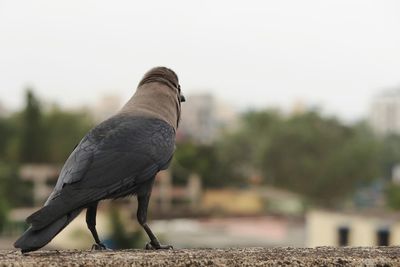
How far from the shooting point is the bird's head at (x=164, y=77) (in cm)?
422

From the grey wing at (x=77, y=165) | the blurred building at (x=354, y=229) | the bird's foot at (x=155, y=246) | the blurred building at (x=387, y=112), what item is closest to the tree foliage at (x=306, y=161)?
the blurred building at (x=354, y=229)

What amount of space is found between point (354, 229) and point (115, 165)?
28.1 m

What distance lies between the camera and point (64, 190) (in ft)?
11.6

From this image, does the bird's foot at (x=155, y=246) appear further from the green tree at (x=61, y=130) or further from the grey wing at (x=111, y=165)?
the green tree at (x=61, y=130)

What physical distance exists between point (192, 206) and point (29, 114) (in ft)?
45.3

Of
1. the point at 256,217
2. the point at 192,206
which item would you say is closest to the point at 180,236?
the point at 256,217

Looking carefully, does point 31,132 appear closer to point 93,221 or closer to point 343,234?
point 343,234

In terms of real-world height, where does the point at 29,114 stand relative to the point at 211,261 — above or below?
above

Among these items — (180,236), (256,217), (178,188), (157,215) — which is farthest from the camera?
(178,188)

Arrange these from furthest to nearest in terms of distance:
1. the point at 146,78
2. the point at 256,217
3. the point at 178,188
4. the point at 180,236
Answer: the point at 178,188 → the point at 256,217 → the point at 180,236 → the point at 146,78

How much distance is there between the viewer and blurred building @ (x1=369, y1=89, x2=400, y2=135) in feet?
596

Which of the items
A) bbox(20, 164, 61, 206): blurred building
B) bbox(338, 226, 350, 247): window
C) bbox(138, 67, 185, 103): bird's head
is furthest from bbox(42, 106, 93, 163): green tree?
bbox(138, 67, 185, 103): bird's head

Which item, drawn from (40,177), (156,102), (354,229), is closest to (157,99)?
(156,102)

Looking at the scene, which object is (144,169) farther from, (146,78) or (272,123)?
(272,123)
